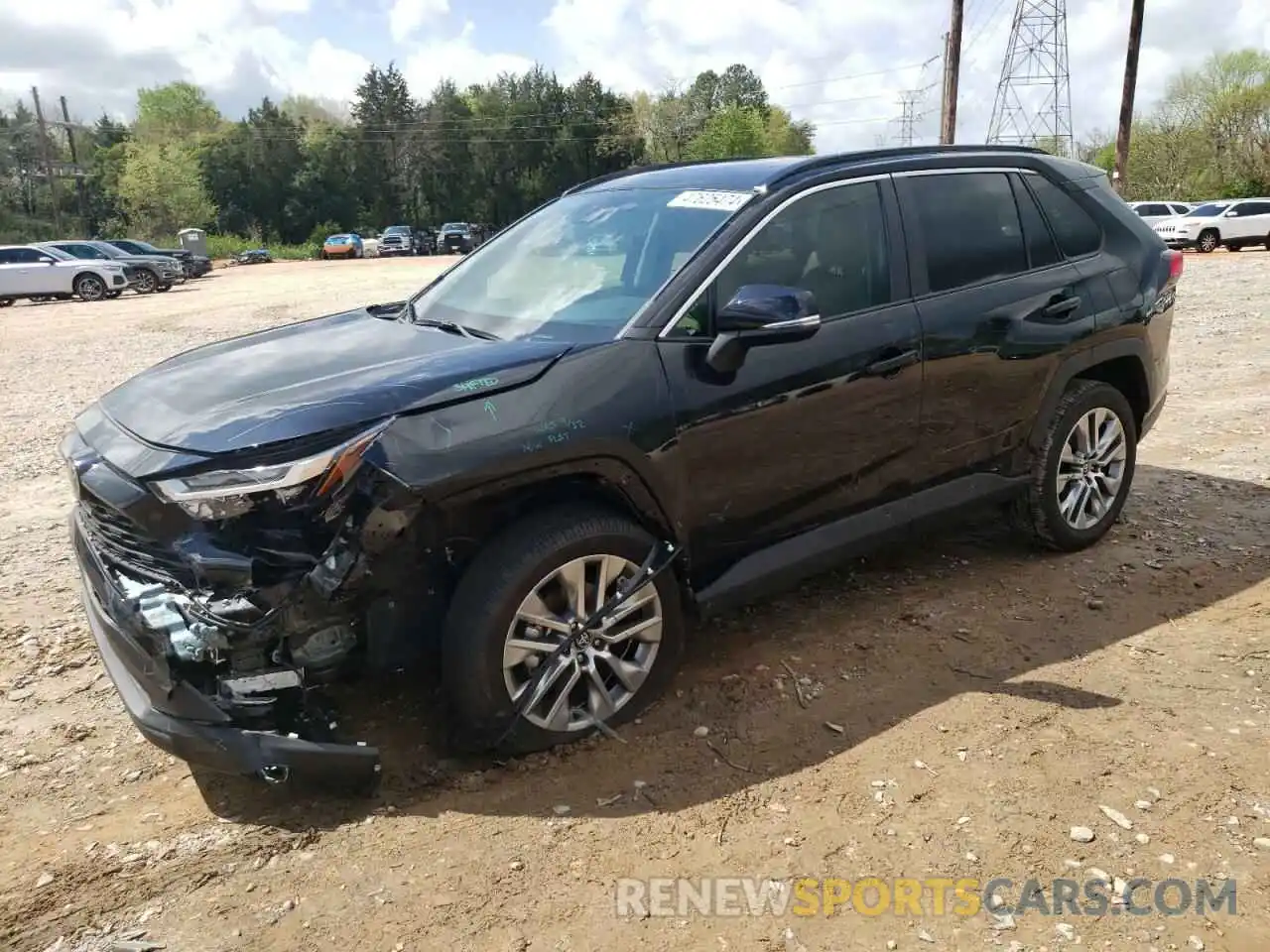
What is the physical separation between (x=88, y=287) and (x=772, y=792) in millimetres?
27823

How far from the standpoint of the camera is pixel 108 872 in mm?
2678

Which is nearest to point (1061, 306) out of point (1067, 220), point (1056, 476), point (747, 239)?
point (1067, 220)

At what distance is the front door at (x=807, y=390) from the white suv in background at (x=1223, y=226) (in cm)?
2799

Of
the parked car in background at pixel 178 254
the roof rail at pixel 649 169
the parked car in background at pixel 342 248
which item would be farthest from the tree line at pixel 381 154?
the roof rail at pixel 649 169

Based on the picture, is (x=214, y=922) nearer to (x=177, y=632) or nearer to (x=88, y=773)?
(x=177, y=632)

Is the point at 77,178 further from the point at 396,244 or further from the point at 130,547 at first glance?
the point at 130,547

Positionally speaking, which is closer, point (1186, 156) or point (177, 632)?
point (177, 632)

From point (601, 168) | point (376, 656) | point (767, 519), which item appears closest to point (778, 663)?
point (767, 519)

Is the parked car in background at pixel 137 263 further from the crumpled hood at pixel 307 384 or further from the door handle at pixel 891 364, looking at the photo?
Answer: the door handle at pixel 891 364

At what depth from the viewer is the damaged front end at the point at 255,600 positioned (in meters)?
2.61

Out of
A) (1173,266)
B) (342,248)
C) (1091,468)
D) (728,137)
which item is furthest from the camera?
(728,137)

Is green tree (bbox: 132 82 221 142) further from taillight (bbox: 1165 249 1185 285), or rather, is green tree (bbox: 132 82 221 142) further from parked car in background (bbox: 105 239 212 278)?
taillight (bbox: 1165 249 1185 285)

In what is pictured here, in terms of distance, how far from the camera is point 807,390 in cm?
348

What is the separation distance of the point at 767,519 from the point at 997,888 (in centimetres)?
143
